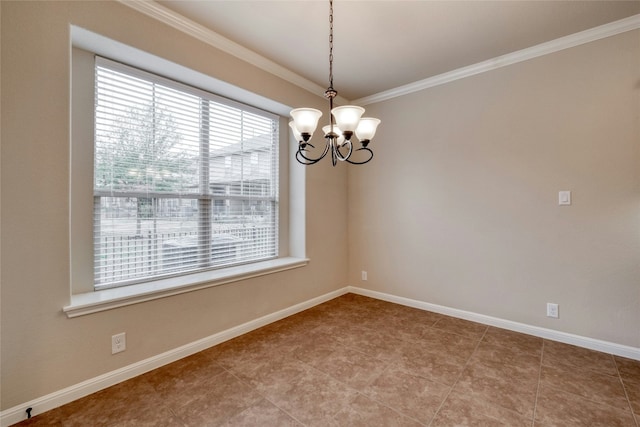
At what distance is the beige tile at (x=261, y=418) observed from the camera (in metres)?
1.61

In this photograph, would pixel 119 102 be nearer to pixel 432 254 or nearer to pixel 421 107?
pixel 421 107

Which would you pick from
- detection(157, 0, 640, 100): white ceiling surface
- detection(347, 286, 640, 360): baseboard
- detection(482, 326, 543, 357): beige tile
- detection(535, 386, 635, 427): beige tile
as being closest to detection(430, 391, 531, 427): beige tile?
detection(535, 386, 635, 427): beige tile

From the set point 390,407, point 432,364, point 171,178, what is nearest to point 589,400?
point 432,364

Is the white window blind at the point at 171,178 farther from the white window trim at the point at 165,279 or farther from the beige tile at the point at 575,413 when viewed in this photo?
the beige tile at the point at 575,413

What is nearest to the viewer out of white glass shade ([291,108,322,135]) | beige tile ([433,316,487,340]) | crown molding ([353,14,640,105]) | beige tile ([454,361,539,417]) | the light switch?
white glass shade ([291,108,322,135])

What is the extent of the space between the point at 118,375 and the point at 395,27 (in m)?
3.36

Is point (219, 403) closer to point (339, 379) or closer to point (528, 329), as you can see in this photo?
point (339, 379)

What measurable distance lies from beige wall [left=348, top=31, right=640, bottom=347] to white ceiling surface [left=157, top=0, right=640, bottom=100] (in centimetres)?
33

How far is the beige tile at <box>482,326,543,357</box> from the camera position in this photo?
244 cm

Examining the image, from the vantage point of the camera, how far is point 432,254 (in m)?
3.32

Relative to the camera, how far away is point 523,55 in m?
2.70

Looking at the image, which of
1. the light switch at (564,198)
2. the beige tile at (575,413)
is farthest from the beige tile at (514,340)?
the light switch at (564,198)

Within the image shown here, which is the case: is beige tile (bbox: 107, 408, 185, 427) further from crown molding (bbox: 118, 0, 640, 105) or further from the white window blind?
crown molding (bbox: 118, 0, 640, 105)

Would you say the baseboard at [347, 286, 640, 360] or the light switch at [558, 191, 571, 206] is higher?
the light switch at [558, 191, 571, 206]
